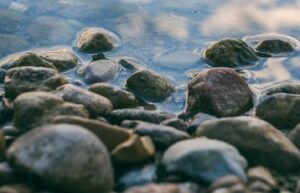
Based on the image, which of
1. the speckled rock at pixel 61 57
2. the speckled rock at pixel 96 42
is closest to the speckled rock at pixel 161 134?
the speckled rock at pixel 61 57

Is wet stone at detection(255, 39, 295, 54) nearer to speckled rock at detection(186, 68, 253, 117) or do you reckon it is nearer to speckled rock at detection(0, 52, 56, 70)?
speckled rock at detection(186, 68, 253, 117)

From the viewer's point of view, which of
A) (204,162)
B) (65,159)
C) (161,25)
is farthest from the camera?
(161,25)

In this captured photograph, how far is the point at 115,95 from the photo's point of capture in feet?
15.6

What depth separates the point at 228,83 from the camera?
4.79 metres

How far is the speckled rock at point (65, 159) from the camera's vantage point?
10.4 ft

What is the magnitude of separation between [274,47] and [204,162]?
9.80ft

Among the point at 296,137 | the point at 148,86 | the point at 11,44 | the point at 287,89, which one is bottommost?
the point at 11,44

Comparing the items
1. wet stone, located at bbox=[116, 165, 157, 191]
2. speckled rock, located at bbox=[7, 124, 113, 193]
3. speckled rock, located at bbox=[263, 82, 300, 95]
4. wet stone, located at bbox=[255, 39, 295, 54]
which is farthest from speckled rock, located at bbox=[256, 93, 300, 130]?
speckled rock, located at bbox=[7, 124, 113, 193]

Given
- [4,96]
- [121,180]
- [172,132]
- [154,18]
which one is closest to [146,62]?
[154,18]

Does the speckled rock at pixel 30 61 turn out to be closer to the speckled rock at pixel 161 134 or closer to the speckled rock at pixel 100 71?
the speckled rock at pixel 100 71

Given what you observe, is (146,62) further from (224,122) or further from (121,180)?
(121,180)

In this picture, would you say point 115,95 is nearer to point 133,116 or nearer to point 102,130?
point 133,116

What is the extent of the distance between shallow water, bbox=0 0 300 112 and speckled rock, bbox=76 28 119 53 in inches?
3.7

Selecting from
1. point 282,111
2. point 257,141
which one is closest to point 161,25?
point 282,111
